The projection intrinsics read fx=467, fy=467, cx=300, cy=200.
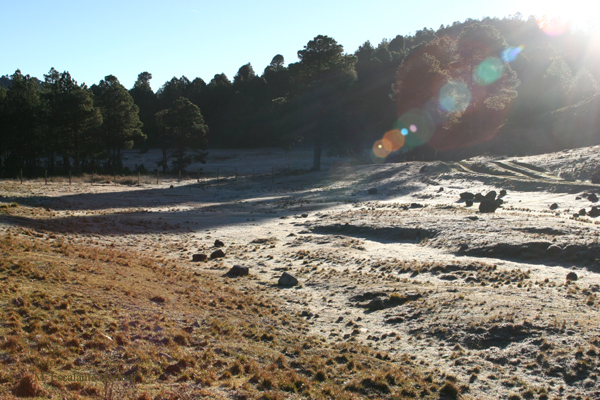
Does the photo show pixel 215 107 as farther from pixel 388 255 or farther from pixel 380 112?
pixel 388 255

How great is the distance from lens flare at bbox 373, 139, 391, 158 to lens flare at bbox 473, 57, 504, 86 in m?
16.0

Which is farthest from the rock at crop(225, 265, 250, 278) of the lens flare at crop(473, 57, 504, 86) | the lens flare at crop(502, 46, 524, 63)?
the lens flare at crop(502, 46, 524, 63)

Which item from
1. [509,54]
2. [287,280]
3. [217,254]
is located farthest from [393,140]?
[287,280]

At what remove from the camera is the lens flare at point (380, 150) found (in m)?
66.1

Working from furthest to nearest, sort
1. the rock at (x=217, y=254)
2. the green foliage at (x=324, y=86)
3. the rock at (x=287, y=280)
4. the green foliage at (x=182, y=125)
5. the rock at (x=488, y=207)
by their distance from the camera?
the green foliage at (x=182, y=125), the green foliage at (x=324, y=86), the rock at (x=488, y=207), the rock at (x=217, y=254), the rock at (x=287, y=280)

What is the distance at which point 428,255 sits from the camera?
51.5 feet

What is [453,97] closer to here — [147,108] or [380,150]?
[380,150]

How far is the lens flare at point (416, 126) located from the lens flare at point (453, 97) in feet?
8.23

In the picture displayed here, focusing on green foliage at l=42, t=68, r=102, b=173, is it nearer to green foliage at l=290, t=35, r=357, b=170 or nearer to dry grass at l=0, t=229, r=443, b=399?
green foliage at l=290, t=35, r=357, b=170

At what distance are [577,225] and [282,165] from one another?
49.2 meters

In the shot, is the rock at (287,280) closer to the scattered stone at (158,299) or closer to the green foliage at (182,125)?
the scattered stone at (158,299)

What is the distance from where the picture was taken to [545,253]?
46.0 feet

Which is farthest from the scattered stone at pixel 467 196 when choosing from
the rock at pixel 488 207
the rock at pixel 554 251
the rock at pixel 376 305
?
the rock at pixel 376 305

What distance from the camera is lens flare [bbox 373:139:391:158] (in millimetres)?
66125
